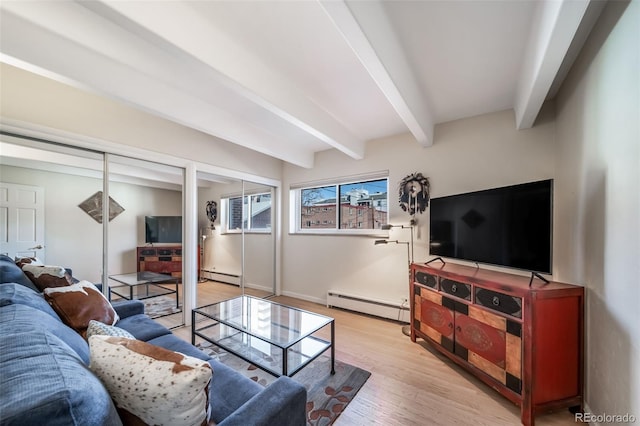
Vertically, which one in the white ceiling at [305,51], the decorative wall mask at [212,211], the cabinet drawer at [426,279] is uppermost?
the white ceiling at [305,51]

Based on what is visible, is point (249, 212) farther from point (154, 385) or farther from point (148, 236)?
point (154, 385)

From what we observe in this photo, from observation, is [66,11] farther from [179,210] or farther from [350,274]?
[350,274]

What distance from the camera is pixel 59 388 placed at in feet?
1.86

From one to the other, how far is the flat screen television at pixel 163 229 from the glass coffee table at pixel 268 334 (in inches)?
42.8

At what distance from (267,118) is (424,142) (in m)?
1.89

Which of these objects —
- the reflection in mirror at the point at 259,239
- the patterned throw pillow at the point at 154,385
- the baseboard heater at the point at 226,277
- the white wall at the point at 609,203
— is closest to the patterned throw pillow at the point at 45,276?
the patterned throw pillow at the point at 154,385

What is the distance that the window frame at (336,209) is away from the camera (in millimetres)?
3517

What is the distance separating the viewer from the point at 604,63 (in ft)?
4.64

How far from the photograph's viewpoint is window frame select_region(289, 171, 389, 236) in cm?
352

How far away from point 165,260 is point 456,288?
10.6 feet

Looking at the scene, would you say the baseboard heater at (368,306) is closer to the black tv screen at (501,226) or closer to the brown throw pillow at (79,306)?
the black tv screen at (501,226)

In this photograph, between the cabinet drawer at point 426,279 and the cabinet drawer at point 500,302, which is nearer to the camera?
the cabinet drawer at point 500,302

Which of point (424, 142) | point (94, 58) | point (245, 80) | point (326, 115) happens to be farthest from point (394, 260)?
point (94, 58)

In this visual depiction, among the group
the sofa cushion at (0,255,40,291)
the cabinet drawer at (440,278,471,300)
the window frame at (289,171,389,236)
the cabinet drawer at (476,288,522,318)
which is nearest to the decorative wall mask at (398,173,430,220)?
the window frame at (289,171,389,236)
